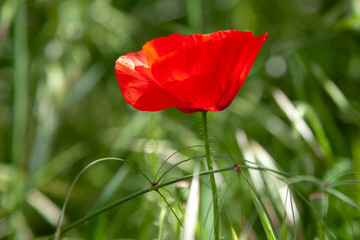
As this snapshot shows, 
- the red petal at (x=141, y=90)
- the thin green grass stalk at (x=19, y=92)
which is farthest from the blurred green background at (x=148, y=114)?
the red petal at (x=141, y=90)

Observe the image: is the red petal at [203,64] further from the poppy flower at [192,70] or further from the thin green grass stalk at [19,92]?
the thin green grass stalk at [19,92]

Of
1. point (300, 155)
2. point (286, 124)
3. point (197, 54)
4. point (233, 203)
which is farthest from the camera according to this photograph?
point (286, 124)

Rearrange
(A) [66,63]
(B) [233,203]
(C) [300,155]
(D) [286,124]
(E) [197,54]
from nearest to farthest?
(E) [197,54], (C) [300,155], (B) [233,203], (D) [286,124], (A) [66,63]

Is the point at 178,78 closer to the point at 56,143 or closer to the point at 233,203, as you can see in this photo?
the point at 233,203

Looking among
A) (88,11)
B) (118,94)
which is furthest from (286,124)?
(88,11)

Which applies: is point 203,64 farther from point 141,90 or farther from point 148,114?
point 148,114


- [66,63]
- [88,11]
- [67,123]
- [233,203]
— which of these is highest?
[88,11]

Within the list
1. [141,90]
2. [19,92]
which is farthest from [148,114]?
[141,90]

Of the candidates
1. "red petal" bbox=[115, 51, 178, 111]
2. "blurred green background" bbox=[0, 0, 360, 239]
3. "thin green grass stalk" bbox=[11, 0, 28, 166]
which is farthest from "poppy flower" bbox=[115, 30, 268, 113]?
"thin green grass stalk" bbox=[11, 0, 28, 166]
